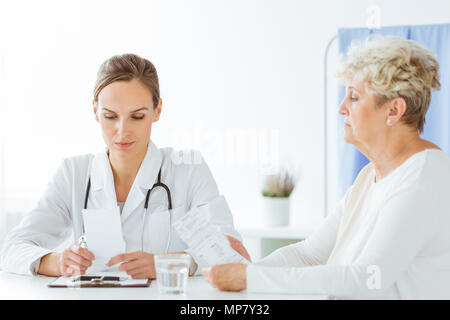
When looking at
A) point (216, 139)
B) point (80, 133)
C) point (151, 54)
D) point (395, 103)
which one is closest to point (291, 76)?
point (216, 139)

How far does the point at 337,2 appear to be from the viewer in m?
3.86

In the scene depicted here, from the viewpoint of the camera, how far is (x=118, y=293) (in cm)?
146

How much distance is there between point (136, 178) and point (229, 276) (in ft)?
2.18

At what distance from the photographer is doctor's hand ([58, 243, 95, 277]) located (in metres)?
1.64

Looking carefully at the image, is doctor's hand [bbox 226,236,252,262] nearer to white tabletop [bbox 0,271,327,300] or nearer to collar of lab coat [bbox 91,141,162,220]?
white tabletop [bbox 0,271,327,300]

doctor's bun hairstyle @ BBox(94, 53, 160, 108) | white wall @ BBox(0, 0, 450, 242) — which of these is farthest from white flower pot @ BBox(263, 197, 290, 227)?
doctor's bun hairstyle @ BBox(94, 53, 160, 108)

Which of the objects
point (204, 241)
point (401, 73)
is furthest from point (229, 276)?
point (401, 73)

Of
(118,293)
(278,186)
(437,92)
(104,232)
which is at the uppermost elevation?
(437,92)

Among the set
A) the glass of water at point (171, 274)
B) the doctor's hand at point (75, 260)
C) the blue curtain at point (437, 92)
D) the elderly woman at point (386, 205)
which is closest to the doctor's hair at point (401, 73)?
the elderly woman at point (386, 205)

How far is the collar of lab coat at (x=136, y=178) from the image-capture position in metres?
1.97

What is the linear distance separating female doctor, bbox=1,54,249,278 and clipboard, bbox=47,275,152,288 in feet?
0.94

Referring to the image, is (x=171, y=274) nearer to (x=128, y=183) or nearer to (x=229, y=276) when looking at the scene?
(x=229, y=276)

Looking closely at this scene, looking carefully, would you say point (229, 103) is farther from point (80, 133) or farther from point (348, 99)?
point (348, 99)

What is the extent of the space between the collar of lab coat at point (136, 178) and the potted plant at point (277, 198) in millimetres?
Answer: 1578
